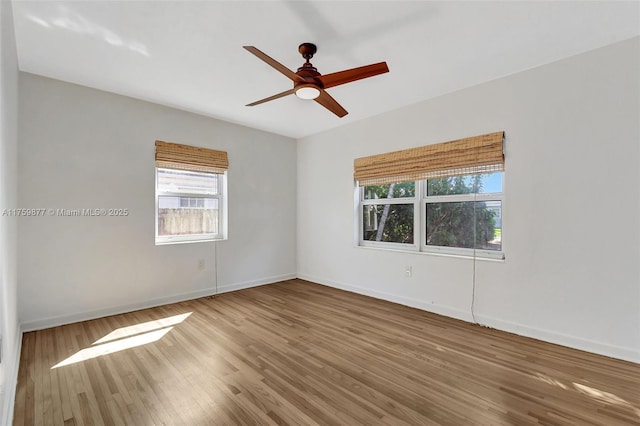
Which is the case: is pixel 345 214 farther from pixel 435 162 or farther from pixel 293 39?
pixel 293 39

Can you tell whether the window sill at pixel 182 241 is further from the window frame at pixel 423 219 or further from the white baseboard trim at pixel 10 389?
the window frame at pixel 423 219

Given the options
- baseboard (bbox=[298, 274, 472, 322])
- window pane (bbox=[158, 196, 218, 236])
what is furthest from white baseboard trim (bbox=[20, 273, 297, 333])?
baseboard (bbox=[298, 274, 472, 322])

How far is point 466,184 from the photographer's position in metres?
3.29

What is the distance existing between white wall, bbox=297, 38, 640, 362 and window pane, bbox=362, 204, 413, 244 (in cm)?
41

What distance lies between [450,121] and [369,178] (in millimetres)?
1221

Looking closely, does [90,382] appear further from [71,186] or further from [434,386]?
[434,386]

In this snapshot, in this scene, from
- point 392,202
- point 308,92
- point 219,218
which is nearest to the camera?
point 308,92

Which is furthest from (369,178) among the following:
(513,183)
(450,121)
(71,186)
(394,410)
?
(71,186)

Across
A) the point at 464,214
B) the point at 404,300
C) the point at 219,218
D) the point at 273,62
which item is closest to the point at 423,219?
the point at 464,214

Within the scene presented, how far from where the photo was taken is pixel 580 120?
2.51m

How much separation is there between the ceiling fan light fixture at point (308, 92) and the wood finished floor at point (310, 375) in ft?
6.87

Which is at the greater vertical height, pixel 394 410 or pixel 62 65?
pixel 62 65

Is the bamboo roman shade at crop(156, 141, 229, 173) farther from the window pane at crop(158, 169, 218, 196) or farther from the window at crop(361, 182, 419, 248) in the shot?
the window at crop(361, 182, 419, 248)

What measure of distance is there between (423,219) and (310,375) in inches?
91.3
